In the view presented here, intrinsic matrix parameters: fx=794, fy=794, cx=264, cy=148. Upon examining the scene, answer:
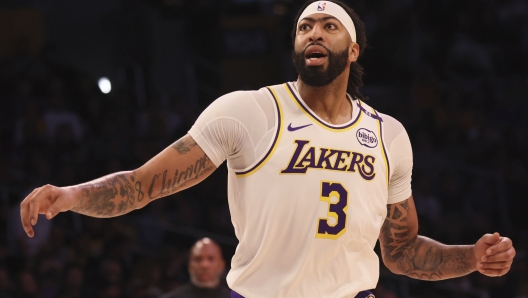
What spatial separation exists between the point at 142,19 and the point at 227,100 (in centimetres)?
783

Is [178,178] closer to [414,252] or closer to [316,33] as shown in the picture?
[316,33]

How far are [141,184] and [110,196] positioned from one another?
153 millimetres

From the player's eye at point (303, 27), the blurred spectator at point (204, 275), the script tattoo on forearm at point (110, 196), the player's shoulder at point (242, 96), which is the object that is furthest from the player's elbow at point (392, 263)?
the blurred spectator at point (204, 275)

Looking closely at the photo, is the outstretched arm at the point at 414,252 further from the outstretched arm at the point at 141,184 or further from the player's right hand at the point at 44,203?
the player's right hand at the point at 44,203

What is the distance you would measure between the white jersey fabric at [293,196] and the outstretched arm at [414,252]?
1.42 feet

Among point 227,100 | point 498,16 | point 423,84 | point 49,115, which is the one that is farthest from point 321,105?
point 498,16

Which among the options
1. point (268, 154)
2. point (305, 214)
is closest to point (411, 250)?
point (305, 214)

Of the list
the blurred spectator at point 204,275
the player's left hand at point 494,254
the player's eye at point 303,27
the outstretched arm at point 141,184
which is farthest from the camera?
the blurred spectator at point 204,275

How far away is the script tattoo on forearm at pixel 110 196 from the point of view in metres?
3.15

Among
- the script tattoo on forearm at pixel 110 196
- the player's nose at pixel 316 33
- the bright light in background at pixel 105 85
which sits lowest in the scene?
the script tattoo on forearm at pixel 110 196

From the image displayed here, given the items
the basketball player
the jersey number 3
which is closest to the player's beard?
the basketball player

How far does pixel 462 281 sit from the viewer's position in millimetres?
9117

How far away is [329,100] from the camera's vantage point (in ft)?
12.1

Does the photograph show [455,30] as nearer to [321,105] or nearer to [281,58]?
[281,58]
